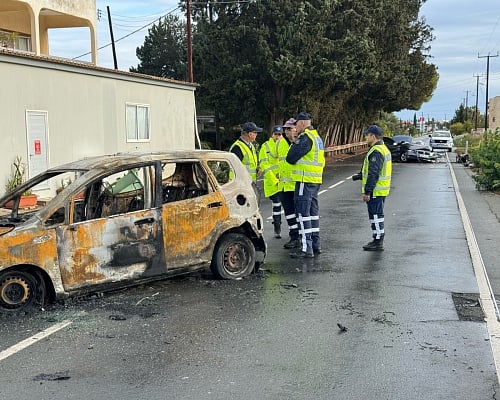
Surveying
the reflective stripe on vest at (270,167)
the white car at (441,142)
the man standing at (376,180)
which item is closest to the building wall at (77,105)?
the reflective stripe on vest at (270,167)

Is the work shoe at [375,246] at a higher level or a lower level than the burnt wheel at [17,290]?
lower

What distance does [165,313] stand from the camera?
5.92m

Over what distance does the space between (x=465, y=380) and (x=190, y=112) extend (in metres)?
A: 19.9

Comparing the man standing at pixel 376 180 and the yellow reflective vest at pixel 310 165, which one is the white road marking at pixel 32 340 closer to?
the yellow reflective vest at pixel 310 165

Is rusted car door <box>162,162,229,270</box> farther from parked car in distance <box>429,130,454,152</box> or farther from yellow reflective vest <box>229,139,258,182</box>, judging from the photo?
parked car in distance <box>429,130,454,152</box>

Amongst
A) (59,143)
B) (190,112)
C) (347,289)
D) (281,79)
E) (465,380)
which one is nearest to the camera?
(465,380)

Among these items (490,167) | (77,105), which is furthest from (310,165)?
(490,167)

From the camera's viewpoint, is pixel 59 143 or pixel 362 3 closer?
pixel 59 143

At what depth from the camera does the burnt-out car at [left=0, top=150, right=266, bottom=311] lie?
585 cm

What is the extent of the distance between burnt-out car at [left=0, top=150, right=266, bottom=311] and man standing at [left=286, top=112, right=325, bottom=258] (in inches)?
39.5

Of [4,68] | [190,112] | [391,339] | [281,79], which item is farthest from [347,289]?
[281,79]

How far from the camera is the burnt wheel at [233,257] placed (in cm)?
Answer: 714

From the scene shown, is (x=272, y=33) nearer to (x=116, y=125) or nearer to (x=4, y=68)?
(x=116, y=125)

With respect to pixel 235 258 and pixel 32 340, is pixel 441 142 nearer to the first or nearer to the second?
pixel 235 258
